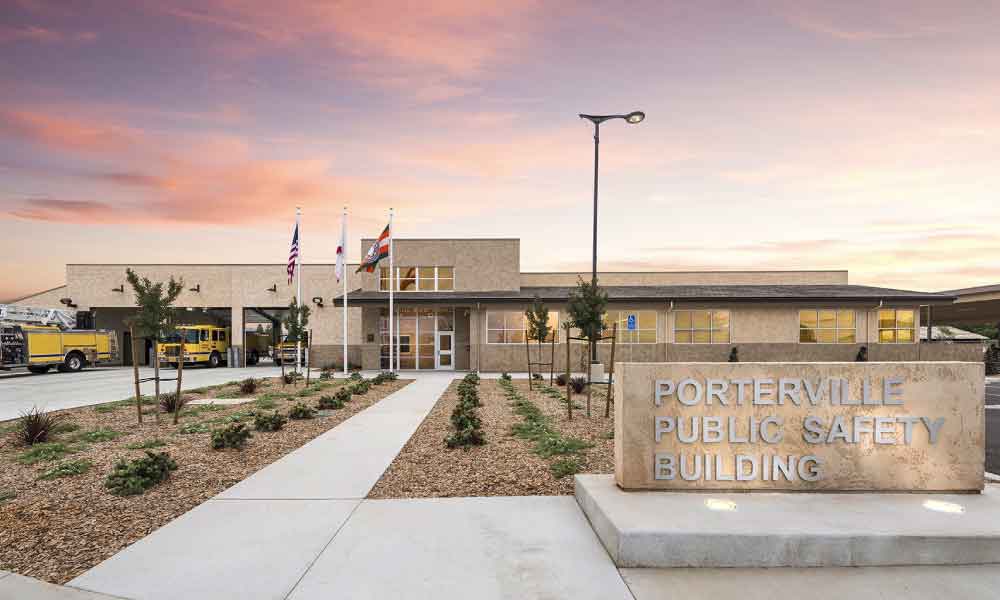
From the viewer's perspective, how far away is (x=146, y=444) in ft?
30.6

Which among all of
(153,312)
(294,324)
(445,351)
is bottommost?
(445,351)

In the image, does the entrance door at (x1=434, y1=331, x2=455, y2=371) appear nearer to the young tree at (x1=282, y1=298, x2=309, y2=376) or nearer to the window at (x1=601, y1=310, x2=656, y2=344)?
the window at (x1=601, y1=310, x2=656, y2=344)

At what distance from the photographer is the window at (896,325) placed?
29547 mm

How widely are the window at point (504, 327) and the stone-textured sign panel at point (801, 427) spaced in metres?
23.7

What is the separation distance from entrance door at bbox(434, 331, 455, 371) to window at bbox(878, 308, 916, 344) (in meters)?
24.6

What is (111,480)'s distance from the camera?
22.2ft

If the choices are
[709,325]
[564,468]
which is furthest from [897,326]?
[564,468]

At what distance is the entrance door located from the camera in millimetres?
31172

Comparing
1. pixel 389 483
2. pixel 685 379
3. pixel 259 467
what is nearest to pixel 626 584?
pixel 685 379

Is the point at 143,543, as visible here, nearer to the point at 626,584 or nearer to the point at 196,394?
the point at 626,584

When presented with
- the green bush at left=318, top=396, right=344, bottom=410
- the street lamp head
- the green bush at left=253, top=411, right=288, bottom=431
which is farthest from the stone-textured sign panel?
the street lamp head

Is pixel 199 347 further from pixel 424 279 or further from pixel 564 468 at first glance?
pixel 564 468

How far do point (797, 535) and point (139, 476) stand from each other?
7.63 metres

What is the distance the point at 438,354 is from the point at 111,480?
24513 mm
